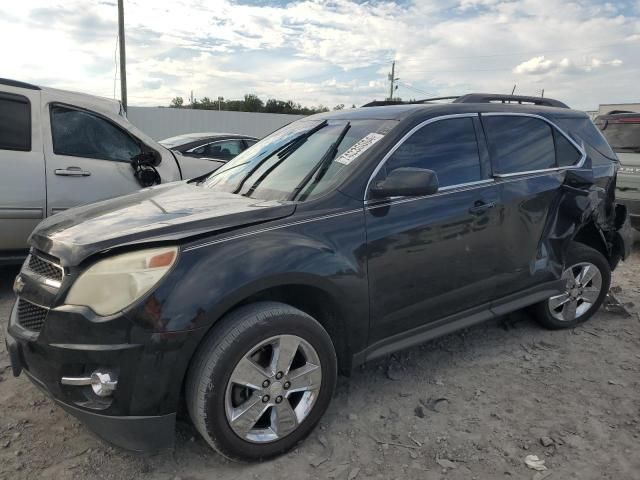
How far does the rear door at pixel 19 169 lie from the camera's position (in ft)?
14.5

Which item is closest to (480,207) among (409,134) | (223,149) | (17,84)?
(409,134)

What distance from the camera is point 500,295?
11.4 ft

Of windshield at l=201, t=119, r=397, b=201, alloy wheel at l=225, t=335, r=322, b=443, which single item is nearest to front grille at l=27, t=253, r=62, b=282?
alloy wheel at l=225, t=335, r=322, b=443

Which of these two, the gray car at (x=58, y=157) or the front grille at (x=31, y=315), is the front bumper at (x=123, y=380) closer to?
the front grille at (x=31, y=315)

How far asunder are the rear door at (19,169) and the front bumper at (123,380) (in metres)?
2.63

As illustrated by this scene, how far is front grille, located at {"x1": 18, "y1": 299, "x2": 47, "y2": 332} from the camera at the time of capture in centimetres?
234

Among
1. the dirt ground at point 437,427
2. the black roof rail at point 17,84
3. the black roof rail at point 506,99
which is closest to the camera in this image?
the dirt ground at point 437,427

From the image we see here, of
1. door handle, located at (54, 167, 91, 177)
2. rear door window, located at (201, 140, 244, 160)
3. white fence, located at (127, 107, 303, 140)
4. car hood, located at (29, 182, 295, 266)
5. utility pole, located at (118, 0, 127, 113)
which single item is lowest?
car hood, located at (29, 182, 295, 266)

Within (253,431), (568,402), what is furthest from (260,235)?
(568,402)

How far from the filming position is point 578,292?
4137 mm

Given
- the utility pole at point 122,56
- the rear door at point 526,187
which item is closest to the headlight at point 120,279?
the rear door at point 526,187

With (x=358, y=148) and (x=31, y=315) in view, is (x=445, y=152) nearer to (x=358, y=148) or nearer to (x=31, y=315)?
(x=358, y=148)

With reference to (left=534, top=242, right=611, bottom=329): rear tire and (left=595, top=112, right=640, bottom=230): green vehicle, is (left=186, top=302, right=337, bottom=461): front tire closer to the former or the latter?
(left=534, top=242, right=611, bottom=329): rear tire

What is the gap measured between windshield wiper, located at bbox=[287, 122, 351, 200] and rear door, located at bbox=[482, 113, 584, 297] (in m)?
1.07
